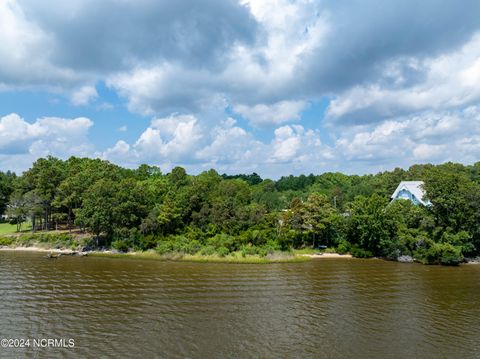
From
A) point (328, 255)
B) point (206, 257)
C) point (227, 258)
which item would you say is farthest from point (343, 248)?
point (206, 257)

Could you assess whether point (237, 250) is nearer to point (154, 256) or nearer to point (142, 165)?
point (154, 256)

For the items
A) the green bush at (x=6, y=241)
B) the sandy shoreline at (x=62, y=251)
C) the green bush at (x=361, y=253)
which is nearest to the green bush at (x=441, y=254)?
the green bush at (x=361, y=253)

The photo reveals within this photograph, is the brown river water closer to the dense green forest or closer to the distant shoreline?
the distant shoreline

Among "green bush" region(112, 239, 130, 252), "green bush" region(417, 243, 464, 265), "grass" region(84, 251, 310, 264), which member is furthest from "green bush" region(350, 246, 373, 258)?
"green bush" region(112, 239, 130, 252)

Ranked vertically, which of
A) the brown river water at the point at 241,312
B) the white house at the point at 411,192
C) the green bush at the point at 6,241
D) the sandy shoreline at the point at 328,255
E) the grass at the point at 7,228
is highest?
the white house at the point at 411,192

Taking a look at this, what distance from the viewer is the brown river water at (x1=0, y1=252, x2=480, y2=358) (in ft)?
67.3

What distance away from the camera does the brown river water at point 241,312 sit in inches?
808

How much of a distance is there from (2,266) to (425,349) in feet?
150

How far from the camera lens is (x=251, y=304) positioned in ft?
93.1

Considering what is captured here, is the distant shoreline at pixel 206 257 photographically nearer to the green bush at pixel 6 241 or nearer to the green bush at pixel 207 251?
the green bush at pixel 207 251

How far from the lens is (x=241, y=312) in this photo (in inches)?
1040

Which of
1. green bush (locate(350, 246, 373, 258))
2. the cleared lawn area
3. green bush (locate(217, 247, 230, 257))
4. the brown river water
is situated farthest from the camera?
the cleared lawn area

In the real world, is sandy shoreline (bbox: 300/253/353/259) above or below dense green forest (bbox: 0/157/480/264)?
below

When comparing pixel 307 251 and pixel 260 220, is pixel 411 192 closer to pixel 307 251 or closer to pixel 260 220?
pixel 307 251
